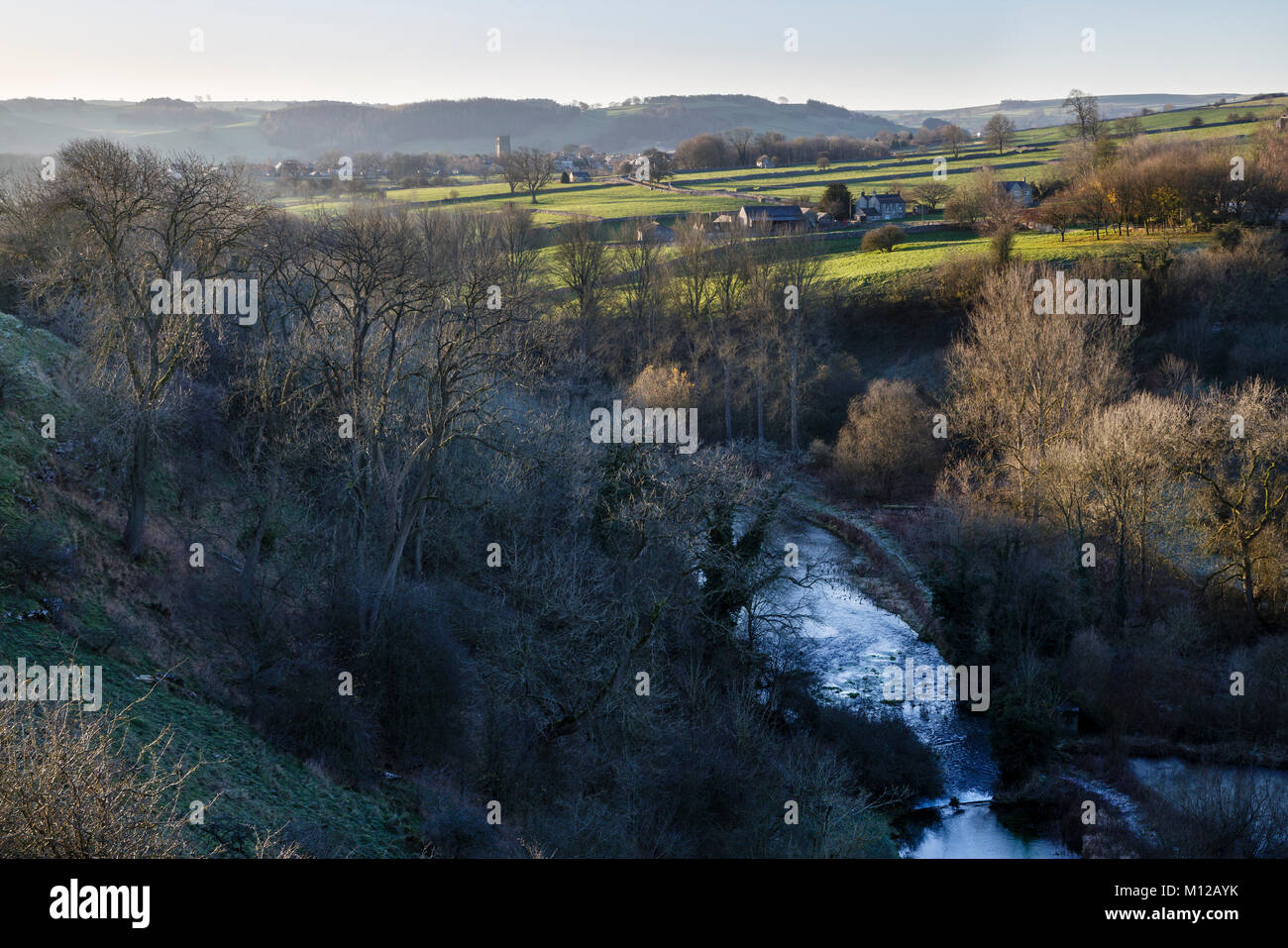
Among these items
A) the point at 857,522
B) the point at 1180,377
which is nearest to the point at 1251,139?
the point at 1180,377

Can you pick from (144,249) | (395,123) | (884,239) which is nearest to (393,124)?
(395,123)

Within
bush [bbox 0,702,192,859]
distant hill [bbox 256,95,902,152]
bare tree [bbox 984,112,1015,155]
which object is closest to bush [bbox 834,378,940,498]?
bush [bbox 0,702,192,859]

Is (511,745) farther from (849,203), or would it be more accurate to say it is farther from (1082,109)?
(1082,109)

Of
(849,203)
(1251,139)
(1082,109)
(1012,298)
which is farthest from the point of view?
(1082,109)

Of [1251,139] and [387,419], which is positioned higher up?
[1251,139]

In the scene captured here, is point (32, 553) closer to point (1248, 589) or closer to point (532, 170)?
point (1248, 589)

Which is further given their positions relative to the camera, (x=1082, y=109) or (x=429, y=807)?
(x=1082, y=109)
